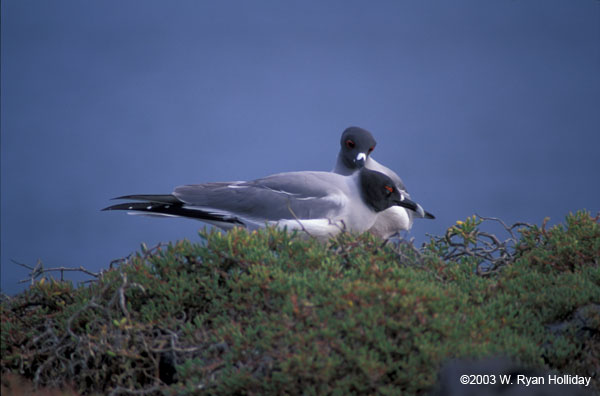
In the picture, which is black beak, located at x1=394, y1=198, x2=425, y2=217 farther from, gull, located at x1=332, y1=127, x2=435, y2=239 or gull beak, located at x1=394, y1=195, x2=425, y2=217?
gull, located at x1=332, y1=127, x2=435, y2=239

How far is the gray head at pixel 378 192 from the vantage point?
5238 mm

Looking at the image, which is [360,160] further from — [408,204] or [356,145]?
[408,204]

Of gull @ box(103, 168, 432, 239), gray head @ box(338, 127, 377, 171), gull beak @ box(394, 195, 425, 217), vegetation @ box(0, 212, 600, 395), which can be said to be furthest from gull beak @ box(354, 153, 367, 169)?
vegetation @ box(0, 212, 600, 395)

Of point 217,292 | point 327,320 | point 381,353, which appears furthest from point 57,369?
point 381,353

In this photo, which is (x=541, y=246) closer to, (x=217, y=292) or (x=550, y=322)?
(x=550, y=322)

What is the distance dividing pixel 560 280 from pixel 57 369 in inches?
135

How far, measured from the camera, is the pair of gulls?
16.6ft

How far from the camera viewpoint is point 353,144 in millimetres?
6316

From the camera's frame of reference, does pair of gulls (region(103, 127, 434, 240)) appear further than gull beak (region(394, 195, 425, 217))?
No

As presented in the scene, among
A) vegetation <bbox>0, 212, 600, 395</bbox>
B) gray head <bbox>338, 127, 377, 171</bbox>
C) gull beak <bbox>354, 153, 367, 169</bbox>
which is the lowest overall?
vegetation <bbox>0, 212, 600, 395</bbox>

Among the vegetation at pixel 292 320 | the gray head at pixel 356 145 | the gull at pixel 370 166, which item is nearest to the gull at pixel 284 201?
the gull at pixel 370 166

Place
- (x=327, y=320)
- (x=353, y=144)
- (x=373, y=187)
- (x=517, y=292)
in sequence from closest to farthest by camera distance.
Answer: (x=327, y=320)
(x=517, y=292)
(x=373, y=187)
(x=353, y=144)

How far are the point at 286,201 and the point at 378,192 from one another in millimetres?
845

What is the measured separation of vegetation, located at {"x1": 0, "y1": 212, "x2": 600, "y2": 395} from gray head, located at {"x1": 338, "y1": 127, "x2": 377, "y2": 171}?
1.87 m
